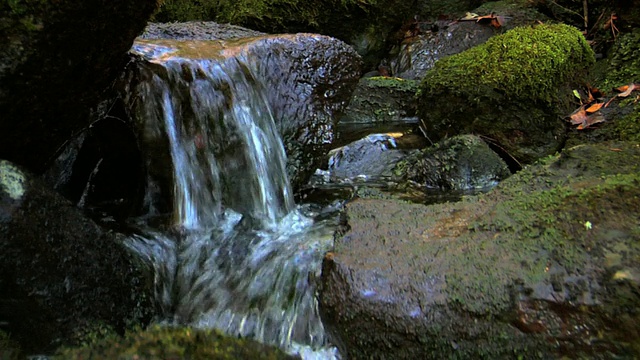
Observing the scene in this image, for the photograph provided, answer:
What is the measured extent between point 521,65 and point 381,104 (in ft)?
5.87

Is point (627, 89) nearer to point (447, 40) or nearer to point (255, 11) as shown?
point (447, 40)

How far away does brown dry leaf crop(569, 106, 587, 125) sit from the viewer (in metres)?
4.37

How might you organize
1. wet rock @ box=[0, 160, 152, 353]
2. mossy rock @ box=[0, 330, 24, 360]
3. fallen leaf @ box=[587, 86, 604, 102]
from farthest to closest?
fallen leaf @ box=[587, 86, 604, 102] → wet rock @ box=[0, 160, 152, 353] → mossy rock @ box=[0, 330, 24, 360]

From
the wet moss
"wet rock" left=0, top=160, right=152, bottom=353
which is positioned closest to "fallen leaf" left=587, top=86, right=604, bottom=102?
the wet moss

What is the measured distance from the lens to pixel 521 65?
441 cm

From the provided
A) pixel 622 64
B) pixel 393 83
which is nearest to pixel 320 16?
pixel 393 83

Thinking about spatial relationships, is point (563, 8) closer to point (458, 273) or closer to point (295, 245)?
point (295, 245)

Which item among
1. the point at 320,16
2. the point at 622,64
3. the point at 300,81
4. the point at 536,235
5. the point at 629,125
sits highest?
the point at 320,16

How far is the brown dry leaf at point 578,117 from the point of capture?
14.3 feet

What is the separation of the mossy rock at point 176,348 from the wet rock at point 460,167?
2.95 metres

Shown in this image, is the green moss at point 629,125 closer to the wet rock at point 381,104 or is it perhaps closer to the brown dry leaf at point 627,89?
the brown dry leaf at point 627,89

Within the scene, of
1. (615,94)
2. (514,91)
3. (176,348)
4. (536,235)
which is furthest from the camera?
(615,94)

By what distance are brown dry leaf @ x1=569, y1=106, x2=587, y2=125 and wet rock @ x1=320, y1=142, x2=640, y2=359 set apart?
273cm

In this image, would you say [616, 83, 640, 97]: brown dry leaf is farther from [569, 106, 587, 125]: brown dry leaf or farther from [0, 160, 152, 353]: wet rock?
[0, 160, 152, 353]: wet rock
